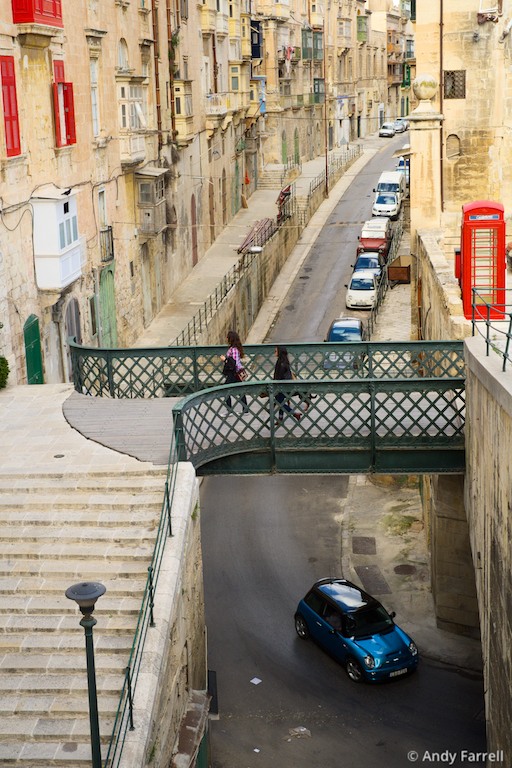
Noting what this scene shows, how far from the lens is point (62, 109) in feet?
86.6

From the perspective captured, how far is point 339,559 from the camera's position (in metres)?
25.5

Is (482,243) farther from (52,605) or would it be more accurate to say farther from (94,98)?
(94,98)

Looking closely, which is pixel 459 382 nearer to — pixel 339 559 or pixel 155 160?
pixel 339 559

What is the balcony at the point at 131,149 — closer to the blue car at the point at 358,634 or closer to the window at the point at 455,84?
the window at the point at 455,84

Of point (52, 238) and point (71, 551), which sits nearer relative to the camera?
point (71, 551)

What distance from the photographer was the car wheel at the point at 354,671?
19997 mm

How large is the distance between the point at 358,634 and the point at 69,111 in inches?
586

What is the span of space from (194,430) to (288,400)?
6.34 ft

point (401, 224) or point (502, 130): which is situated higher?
point (502, 130)

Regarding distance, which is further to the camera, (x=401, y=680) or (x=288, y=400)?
(x=401, y=680)

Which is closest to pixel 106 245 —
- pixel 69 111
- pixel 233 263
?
pixel 69 111

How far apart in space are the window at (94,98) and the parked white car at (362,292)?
59.2 feet

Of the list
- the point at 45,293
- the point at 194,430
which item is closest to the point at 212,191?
the point at 45,293

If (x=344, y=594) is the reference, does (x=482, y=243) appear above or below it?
above
